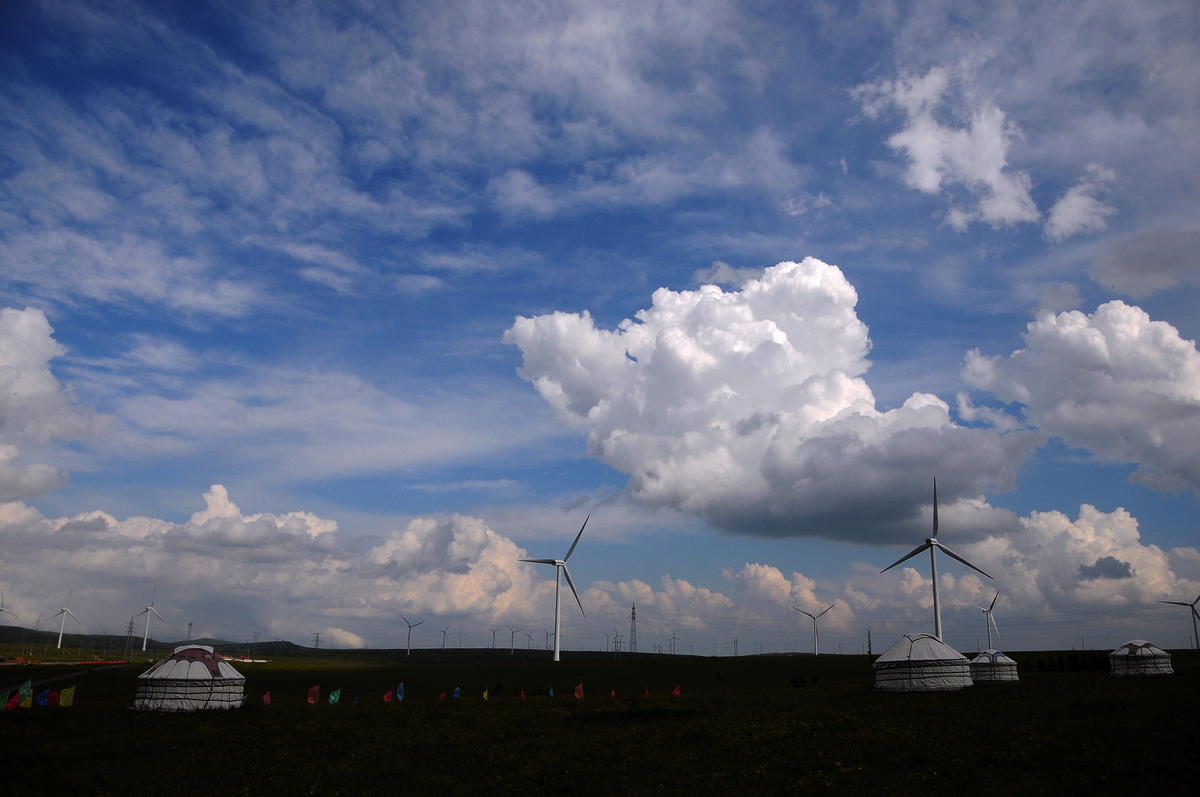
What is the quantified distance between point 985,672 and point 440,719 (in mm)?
76023

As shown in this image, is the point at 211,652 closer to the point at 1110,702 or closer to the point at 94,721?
the point at 94,721

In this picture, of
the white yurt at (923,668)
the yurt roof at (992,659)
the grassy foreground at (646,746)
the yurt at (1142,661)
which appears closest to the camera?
the grassy foreground at (646,746)

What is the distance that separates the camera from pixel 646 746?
160 feet

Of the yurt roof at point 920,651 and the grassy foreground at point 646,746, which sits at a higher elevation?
the yurt roof at point 920,651

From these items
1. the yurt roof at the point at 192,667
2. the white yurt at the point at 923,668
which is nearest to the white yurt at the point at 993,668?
the white yurt at the point at 923,668

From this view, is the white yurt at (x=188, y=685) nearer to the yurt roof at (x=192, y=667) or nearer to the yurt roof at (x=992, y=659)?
the yurt roof at (x=192, y=667)

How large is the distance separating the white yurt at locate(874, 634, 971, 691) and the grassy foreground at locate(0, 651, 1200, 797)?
5920 millimetres

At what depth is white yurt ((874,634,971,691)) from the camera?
76.9 metres

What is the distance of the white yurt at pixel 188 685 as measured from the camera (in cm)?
6950

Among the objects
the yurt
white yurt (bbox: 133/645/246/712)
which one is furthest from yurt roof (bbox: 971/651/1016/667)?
white yurt (bbox: 133/645/246/712)

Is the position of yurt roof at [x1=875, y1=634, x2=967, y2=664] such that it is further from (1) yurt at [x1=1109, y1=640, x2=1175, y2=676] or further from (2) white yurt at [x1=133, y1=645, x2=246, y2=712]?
(2) white yurt at [x1=133, y1=645, x2=246, y2=712]

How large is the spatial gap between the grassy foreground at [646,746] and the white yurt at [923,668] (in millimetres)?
5920

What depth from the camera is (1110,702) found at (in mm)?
53750

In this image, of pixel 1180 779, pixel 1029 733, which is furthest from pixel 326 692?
pixel 1180 779
